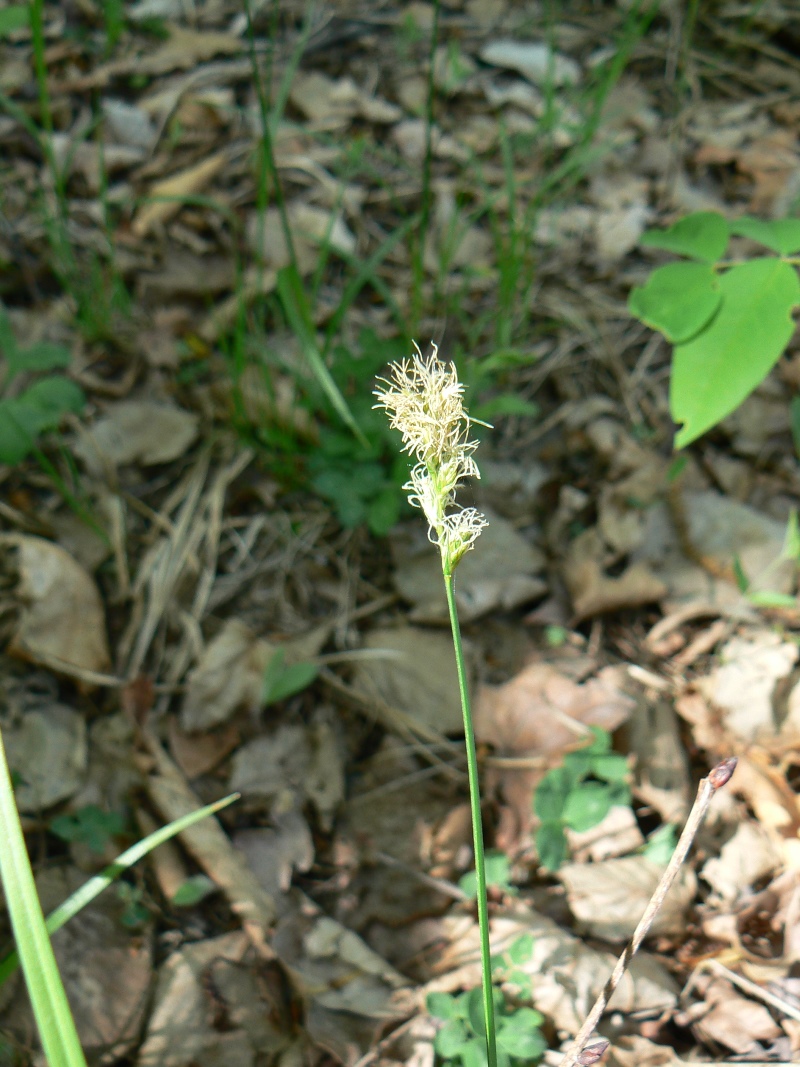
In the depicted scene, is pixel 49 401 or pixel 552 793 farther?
pixel 49 401

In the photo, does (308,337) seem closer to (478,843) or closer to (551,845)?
Result: (551,845)

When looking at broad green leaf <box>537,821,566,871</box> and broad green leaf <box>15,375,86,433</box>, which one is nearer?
broad green leaf <box>537,821,566,871</box>

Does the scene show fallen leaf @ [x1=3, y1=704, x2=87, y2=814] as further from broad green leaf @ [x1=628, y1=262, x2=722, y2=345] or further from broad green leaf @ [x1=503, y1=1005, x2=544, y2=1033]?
broad green leaf @ [x1=628, y1=262, x2=722, y2=345]

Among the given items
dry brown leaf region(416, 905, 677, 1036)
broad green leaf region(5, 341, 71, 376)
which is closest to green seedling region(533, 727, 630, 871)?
dry brown leaf region(416, 905, 677, 1036)

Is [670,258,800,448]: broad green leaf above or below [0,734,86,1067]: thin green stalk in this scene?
above

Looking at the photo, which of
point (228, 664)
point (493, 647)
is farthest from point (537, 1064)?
point (228, 664)

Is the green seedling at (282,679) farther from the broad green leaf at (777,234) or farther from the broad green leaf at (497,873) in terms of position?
the broad green leaf at (777,234)

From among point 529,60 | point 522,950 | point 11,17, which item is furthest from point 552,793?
point 529,60
